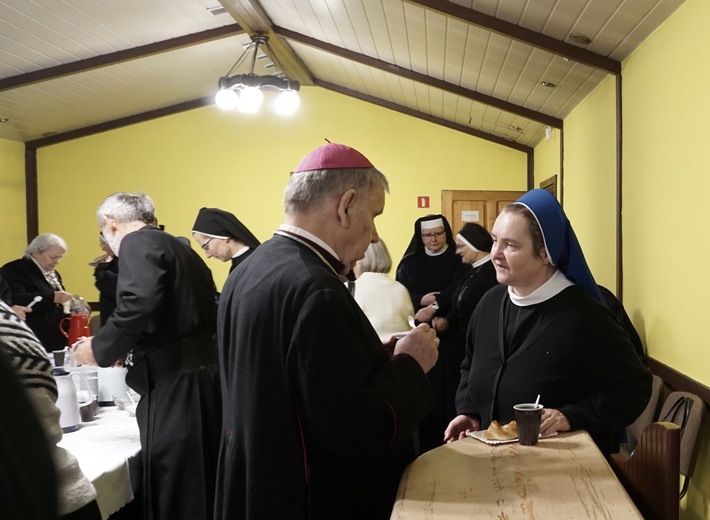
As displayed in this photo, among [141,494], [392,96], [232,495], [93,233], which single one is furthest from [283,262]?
[93,233]

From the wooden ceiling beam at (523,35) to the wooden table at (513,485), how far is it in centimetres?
296

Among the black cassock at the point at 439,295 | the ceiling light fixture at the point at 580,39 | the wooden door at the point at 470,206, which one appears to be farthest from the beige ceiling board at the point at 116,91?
the ceiling light fixture at the point at 580,39

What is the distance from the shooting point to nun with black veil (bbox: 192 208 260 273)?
3680 millimetres

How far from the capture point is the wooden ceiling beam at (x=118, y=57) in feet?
19.3

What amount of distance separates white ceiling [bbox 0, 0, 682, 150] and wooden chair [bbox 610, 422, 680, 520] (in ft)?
8.23

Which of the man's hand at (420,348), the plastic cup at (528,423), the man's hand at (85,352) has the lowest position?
the plastic cup at (528,423)

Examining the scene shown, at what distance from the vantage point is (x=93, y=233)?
27.8 feet

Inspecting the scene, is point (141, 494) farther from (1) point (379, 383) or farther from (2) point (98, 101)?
(2) point (98, 101)

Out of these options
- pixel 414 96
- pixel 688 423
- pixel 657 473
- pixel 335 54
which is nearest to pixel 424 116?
pixel 414 96

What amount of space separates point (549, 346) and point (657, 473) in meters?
0.58

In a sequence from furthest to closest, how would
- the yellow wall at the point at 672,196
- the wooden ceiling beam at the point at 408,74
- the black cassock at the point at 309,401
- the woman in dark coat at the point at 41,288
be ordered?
1. the wooden ceiling beam at the point at 408,74
2. the woman in dark coat at the point at 41,288
3. the yellow wall at the point at 672,196
4. the black cassock at the point at 309,401

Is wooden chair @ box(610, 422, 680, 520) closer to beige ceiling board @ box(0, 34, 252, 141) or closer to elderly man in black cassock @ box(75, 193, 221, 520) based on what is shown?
elderly man in black cassock @ box(75, 193, 221, 520)

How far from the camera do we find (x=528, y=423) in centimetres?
163

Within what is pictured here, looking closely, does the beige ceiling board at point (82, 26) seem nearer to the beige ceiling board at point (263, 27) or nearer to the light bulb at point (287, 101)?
the beige ceiling board at point (263, 27)
